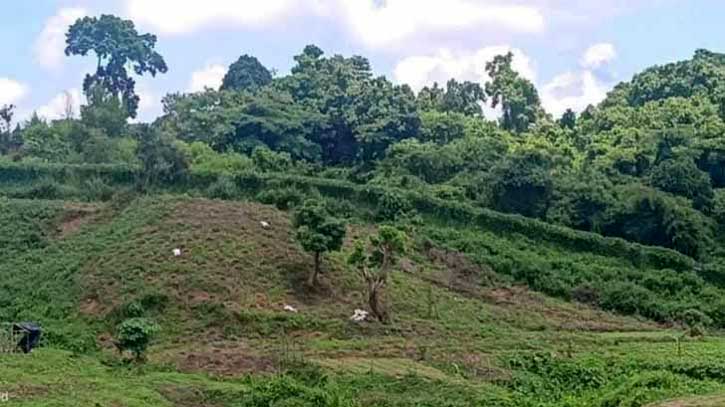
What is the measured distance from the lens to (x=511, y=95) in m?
68.8

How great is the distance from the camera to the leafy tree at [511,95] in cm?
6862

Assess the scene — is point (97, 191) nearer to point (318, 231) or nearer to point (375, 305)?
point (318, 231)

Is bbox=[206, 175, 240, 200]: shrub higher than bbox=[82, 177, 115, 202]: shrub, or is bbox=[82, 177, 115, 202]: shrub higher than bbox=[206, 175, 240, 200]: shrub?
bbox=[206, 175, 240, 200]: shrub

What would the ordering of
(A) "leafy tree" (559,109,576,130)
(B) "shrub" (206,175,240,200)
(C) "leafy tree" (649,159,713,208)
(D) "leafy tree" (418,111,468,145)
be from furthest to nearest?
(A) "leafy tree" (559,109,576,130) < (D) "leafy tree" (418,111,468,145) < (C) "leafy tree" (649,159,713,208) < (B) "shrub" (206,175,240,200)

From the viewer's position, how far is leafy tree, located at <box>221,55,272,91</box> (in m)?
75.9

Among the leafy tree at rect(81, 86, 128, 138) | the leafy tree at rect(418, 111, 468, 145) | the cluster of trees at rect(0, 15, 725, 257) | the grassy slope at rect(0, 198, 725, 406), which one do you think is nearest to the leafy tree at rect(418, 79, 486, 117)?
the cluster of trees at rect(0, 15, 725, 257)

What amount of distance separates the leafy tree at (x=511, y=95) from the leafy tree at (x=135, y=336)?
150 ft

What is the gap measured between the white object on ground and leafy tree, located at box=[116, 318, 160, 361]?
768cm

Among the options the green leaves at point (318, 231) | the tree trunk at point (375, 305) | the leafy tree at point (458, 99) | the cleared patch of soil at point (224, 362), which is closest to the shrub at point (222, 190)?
the green leaves at point (318, 231)

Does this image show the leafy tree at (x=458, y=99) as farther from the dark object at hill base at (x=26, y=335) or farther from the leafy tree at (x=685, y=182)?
the dark object at hill base at (x=26, y=335)

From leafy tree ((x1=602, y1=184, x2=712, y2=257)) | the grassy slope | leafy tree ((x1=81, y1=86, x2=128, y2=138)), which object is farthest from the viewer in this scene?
leafy tree ((x1=81, y1=86, x2=128, y2=138))

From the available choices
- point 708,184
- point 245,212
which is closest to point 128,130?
point 245,212

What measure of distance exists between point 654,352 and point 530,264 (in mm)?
10901

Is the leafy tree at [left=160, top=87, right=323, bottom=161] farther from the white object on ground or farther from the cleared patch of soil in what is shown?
the cleared patch of soil
